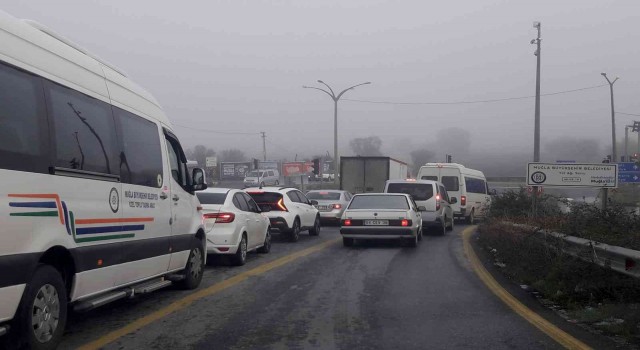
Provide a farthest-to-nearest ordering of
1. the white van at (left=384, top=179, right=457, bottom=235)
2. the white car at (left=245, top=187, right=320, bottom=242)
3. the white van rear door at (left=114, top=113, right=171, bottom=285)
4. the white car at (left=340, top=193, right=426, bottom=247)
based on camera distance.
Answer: the white van at (left=384, top=179, right=457, bottom=235), the white car at (left=245, top=187, right=320, bottom=242), the white car at (left=340, top=193, right=426, bottom=247), the white van rear door at (left=114, top=113, right=171, bottom=285)

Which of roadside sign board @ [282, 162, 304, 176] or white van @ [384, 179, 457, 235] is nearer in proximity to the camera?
white van @ [384, 179, 457, 235]

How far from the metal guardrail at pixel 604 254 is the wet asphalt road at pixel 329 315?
1.42 meters

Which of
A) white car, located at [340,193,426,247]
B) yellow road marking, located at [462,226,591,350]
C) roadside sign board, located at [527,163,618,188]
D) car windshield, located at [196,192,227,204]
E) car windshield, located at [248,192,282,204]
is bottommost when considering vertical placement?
yellow road marking, located at [462,226,591,350]

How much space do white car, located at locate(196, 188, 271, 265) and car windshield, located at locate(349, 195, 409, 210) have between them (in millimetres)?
4311

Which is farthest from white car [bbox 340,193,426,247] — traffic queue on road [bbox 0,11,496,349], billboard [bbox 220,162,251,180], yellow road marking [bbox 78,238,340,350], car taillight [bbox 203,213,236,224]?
billboard [bbox 220,162,251,180]

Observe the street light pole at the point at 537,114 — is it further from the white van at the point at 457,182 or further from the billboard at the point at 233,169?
the billboard at the point at 233,169

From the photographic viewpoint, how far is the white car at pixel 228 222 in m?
12.8

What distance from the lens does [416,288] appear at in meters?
10.6

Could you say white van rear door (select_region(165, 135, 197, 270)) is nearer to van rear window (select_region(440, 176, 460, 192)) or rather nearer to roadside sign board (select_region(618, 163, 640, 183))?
van rear window (select_region(440, 176, 460, 192))

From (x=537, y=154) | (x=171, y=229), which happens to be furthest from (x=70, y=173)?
(x=537, y=154)

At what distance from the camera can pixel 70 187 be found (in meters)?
6.16

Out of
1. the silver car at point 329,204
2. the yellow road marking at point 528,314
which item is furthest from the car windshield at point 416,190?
the yellow road marking at point 528,314

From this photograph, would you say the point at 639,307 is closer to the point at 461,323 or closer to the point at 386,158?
the point at 461,323

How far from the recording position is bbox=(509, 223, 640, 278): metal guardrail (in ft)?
26.4
